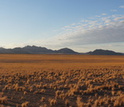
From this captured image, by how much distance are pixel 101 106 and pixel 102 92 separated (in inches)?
132

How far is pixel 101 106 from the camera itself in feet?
28.2

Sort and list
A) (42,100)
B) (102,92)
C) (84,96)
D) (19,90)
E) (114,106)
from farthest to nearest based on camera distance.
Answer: (19,90) → (102,92) → (84,96) → (42,100) → (114,106)

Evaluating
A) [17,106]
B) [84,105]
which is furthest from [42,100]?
[84,105]

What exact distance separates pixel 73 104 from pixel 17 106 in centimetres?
306

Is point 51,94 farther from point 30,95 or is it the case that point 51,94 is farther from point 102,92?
point 102,92

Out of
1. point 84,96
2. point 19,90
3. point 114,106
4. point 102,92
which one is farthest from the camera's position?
point 19,90

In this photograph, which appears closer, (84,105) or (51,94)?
(84,105)

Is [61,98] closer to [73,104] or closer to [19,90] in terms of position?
[73,104]

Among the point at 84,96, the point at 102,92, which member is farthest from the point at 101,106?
the point at 102,92

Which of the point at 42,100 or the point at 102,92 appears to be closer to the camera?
the point at 42,100

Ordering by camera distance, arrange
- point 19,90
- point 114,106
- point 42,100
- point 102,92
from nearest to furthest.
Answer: point 114,106 → point 42,100 → point 102,92 → point 19,90

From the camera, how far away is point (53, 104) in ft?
30.4

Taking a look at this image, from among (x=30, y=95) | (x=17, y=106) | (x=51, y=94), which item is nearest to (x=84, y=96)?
(x=51, y=94)

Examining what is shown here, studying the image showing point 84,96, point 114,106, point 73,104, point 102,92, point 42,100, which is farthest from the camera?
point 102,92
